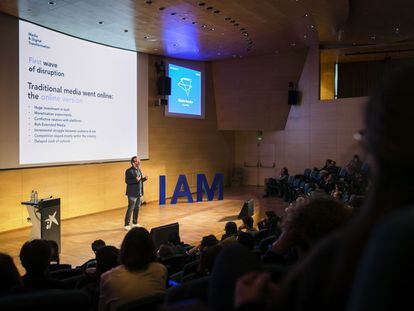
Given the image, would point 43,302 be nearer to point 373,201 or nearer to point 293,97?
point 373,201

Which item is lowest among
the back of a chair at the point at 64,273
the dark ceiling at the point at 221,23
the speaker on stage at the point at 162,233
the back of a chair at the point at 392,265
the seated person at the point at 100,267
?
the speaker on stage at the point at 162,233

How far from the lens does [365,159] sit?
71cm

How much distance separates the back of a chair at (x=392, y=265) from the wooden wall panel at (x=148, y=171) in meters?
9.14

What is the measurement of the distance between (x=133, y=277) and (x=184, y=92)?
12.2 metres

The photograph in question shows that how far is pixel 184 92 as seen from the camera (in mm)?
14250

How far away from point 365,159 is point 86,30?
9832 millimetres

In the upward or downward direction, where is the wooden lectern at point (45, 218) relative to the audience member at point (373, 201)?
downward

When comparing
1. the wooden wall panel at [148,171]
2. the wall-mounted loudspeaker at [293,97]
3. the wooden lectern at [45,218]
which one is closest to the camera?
the wooden lectern at [45,218]

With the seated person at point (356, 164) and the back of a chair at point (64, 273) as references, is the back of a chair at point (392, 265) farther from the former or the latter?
the back of a chair at point (64, 273)

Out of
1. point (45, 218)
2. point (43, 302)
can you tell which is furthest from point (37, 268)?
point (45, 218)

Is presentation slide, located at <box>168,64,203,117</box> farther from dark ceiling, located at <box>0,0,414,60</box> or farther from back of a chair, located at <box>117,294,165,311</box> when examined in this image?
back of a chair, located at <box>117,294,165,311</box>

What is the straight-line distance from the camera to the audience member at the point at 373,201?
0.60 m

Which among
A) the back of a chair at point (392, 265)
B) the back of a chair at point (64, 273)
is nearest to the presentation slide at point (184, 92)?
the back of a chair at point (64, 273)

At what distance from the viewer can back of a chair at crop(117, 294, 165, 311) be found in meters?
1.75
